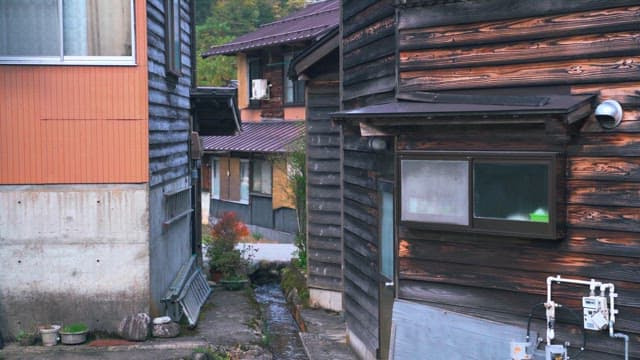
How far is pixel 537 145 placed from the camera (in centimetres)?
670

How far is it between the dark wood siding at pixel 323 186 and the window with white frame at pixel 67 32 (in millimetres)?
3926

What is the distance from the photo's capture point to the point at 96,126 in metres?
10.8

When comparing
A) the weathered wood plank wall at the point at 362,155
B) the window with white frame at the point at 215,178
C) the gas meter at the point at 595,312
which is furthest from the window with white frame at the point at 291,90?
the gas meter at the point at 595,312

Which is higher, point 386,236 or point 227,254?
point 386,236

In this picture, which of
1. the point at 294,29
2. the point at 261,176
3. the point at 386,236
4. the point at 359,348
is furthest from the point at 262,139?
the point at 386,236

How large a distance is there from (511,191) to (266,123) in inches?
828

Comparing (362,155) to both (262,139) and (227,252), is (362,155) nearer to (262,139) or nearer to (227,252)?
(227,252)

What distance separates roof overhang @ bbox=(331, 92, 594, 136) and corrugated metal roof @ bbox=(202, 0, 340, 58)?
14384mm

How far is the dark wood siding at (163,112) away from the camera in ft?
37.8

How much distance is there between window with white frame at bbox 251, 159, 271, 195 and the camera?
2634cm

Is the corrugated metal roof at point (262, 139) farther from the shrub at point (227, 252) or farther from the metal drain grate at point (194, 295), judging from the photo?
the metal drain grate at point (194, 295)

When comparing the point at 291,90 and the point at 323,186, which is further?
the point at 291,90

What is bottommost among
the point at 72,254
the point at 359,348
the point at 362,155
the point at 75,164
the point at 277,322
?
the point at 277,322

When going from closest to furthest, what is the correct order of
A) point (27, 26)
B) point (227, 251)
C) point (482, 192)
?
point (482, 192), point (27, 26), point (227, 251)
